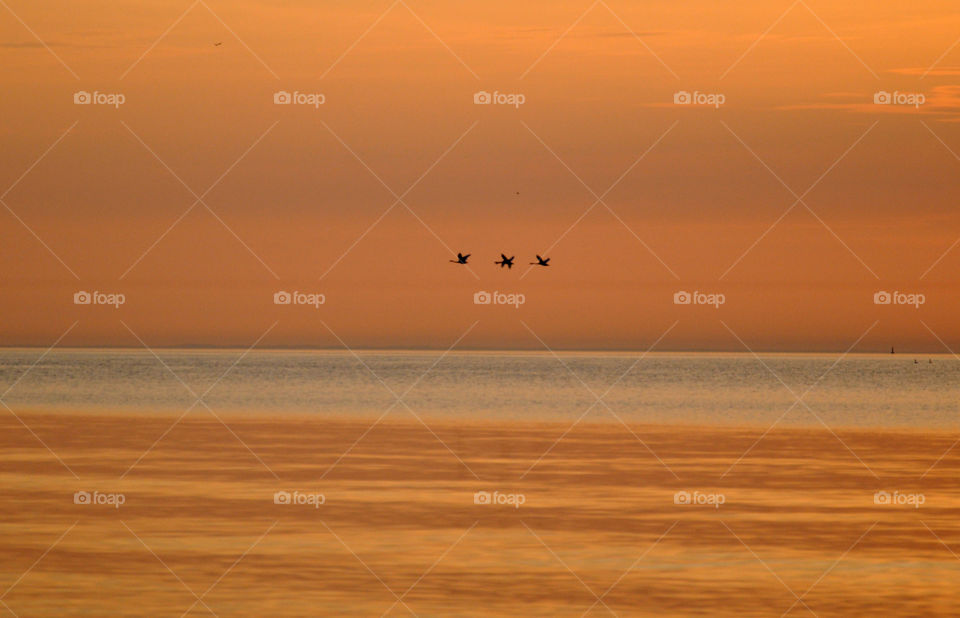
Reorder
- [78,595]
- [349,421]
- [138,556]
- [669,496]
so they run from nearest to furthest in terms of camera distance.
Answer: [78,595] → [138,556] → [669,496] → [349,421]

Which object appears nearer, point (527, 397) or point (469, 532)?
point (469, 532)

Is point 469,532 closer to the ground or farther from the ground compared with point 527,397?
closer to the ground

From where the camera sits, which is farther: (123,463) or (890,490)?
(123,463)

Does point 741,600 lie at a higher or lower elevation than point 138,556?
lower

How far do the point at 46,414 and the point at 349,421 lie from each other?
10513mm

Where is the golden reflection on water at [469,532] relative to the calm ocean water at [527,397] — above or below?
below

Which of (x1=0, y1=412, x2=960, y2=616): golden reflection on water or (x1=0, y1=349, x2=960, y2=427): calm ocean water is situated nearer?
(x1=0, y1=412, x2=960, y2=616): golden reflection on water

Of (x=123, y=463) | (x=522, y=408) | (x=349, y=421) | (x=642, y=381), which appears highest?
(x=642, y=381)

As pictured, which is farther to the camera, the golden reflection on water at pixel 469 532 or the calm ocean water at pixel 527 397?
the calm ocean water at pixel 527 397

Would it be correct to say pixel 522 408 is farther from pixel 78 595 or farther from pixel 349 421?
pixel 78 595

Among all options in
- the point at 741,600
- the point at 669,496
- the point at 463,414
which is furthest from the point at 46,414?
the point at 741,600

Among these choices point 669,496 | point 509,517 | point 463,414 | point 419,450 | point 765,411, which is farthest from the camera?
point 765,411

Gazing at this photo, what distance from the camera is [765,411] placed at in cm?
5622

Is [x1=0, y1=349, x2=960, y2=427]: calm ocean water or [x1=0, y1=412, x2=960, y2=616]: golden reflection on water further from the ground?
[x1=0, y1=349, x2=960, y2=427]: calm ocean water
